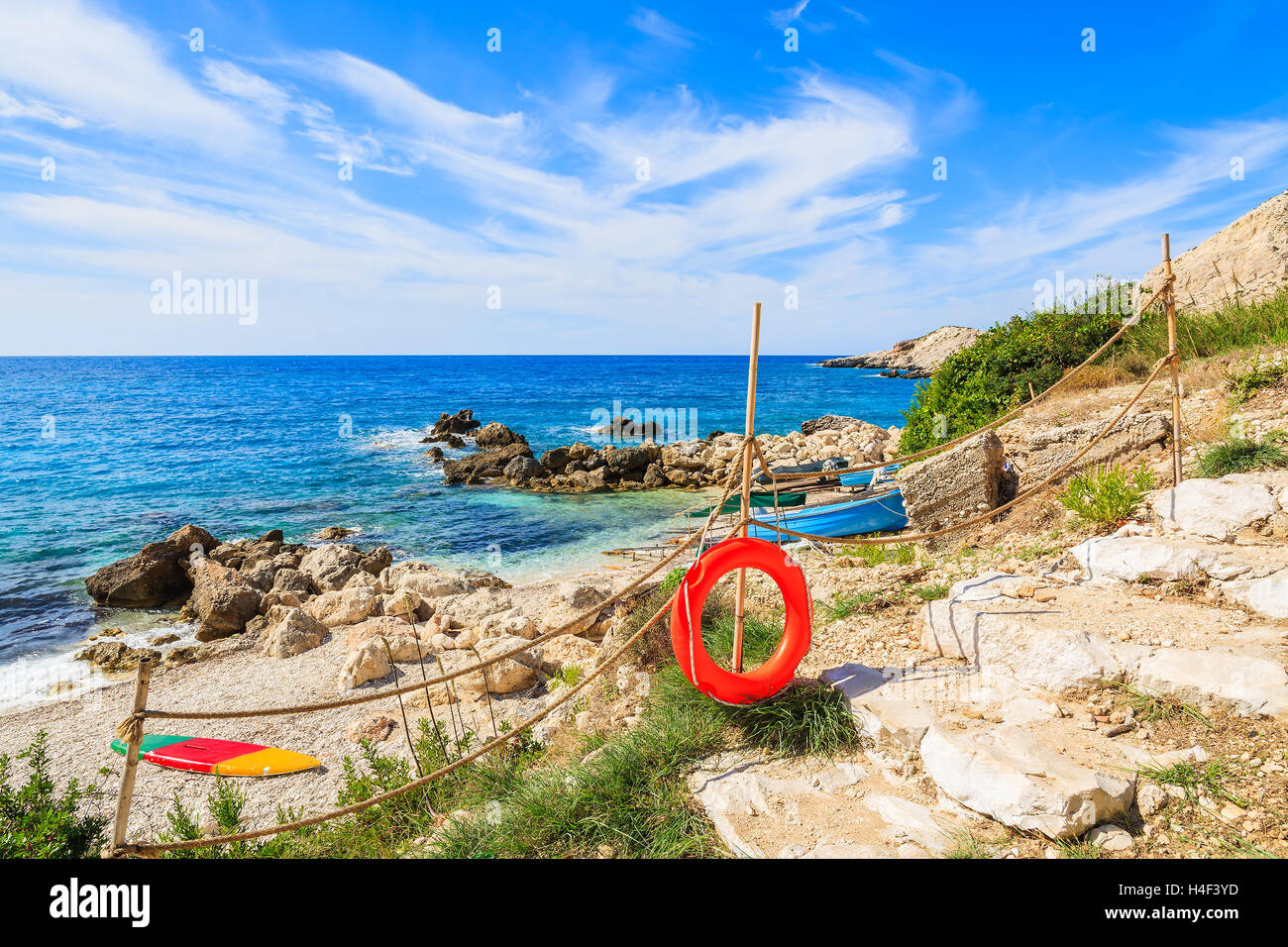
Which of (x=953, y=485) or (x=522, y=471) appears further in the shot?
(x=522, y=471)

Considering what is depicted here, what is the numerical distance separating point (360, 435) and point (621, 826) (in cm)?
3544

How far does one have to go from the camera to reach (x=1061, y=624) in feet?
12.9

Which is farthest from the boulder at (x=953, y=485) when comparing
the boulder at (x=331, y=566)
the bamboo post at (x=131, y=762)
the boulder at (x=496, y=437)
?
the boulder at (x=496, y=437)

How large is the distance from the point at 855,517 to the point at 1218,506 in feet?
13.8

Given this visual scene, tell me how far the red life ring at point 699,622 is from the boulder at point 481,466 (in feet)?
64.9

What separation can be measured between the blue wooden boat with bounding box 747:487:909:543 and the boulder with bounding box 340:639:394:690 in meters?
5.06

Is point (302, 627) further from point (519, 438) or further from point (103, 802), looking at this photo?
point (519, 438)

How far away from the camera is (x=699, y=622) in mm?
3744

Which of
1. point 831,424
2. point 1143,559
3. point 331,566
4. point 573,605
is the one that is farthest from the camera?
point 831,424

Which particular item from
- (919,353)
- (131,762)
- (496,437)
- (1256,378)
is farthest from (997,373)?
(919,353)

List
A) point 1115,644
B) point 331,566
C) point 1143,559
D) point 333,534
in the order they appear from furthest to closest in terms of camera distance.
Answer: point 333,534 → point 331,566 → point 1143,559 → point 1115,644

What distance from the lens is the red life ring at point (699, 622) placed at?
11.9 feet

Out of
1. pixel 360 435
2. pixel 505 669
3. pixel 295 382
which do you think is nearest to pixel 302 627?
pixel 505 669

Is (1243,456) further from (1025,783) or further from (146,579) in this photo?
(146,579)
